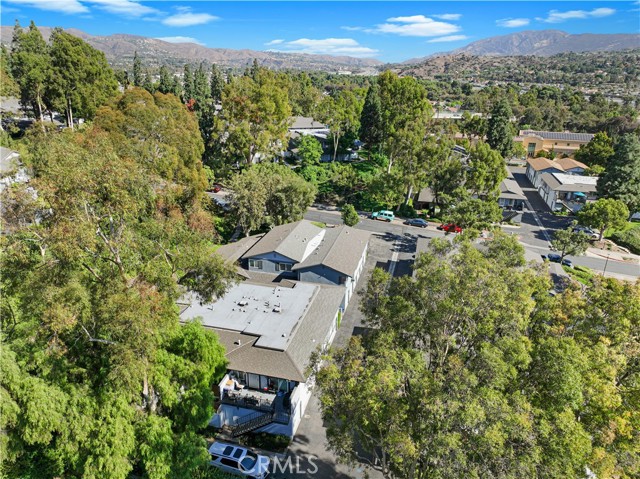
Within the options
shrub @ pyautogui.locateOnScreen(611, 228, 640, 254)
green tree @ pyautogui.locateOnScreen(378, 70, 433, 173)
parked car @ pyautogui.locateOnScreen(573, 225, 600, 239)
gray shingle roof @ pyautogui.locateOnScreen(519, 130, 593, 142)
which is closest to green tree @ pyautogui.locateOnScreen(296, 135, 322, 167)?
green tree @ pyautogui.locateOnScreen(378, 70, 433, 173)

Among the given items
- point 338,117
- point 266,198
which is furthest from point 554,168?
point 266,198

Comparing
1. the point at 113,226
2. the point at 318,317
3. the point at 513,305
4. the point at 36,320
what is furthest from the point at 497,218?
the point at 36,320

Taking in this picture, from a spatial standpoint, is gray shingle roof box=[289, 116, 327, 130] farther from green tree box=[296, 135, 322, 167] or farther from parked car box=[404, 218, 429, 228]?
parked car box=[404, 218, 429, 228]

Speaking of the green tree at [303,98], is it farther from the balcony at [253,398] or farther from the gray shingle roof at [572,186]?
the balcony at [253,398]

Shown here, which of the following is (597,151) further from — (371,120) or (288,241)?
(288,241)

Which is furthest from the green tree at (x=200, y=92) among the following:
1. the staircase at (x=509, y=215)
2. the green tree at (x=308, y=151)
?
the staircase at (x=509, y=215)

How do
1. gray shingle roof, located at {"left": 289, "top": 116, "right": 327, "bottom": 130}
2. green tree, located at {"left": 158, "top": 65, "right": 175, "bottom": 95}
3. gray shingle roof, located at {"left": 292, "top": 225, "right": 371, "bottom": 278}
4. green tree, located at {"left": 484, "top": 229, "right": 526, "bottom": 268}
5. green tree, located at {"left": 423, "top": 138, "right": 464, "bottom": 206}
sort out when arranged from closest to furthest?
1. green tree, located at {"left": 484, "top": 229, "right": 526, "bottom": 268}
2. gray shingle roof, located at {"left": 292, "top": 225, "right": 371, "bottom": 278}
3. green tree, located at {"left": 423, "top": 138, "right": 464, "bottom": 206}
4. green tree, located at {"left": 158, "top": 65, "right": 175, "bottom": 95}
5. gray shingle roof, located at {"left": 289, "top": 116, "right": 327, "bottom": 130}
